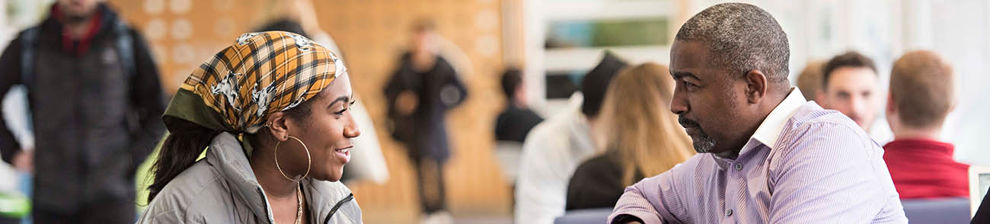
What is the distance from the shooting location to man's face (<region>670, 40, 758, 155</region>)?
6.44ft

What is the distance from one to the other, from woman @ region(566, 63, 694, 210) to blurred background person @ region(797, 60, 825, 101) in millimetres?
1087

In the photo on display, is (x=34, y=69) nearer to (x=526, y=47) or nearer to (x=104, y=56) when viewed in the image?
(x=104, y=56)

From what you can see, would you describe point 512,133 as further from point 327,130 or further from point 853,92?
point 327,130

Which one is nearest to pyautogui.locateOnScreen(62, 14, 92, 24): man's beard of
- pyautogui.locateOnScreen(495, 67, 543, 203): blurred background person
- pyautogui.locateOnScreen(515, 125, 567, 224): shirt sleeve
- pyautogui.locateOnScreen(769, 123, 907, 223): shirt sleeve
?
pyautogui.locateOnScreen(515, 125, 567, 224): shirt sleeve

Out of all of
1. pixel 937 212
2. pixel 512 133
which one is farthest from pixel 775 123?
pixel 512 133

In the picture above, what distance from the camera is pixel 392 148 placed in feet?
40.6

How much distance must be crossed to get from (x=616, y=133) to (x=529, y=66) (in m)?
8.45

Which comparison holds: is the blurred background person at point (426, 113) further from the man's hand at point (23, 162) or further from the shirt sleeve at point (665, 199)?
the shirt sleeve at point (665, 199)

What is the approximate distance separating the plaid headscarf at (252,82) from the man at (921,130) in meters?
1.95

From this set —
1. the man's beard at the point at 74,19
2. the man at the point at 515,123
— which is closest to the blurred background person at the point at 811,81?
the man's beard at the point at 74,19

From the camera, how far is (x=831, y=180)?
1793mm

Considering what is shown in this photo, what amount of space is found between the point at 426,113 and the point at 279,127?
7.51 m

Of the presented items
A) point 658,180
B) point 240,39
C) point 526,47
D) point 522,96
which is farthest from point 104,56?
point 526,47

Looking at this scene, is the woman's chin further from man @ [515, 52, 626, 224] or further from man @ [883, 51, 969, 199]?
man @ [515, 52, 626, 224]
